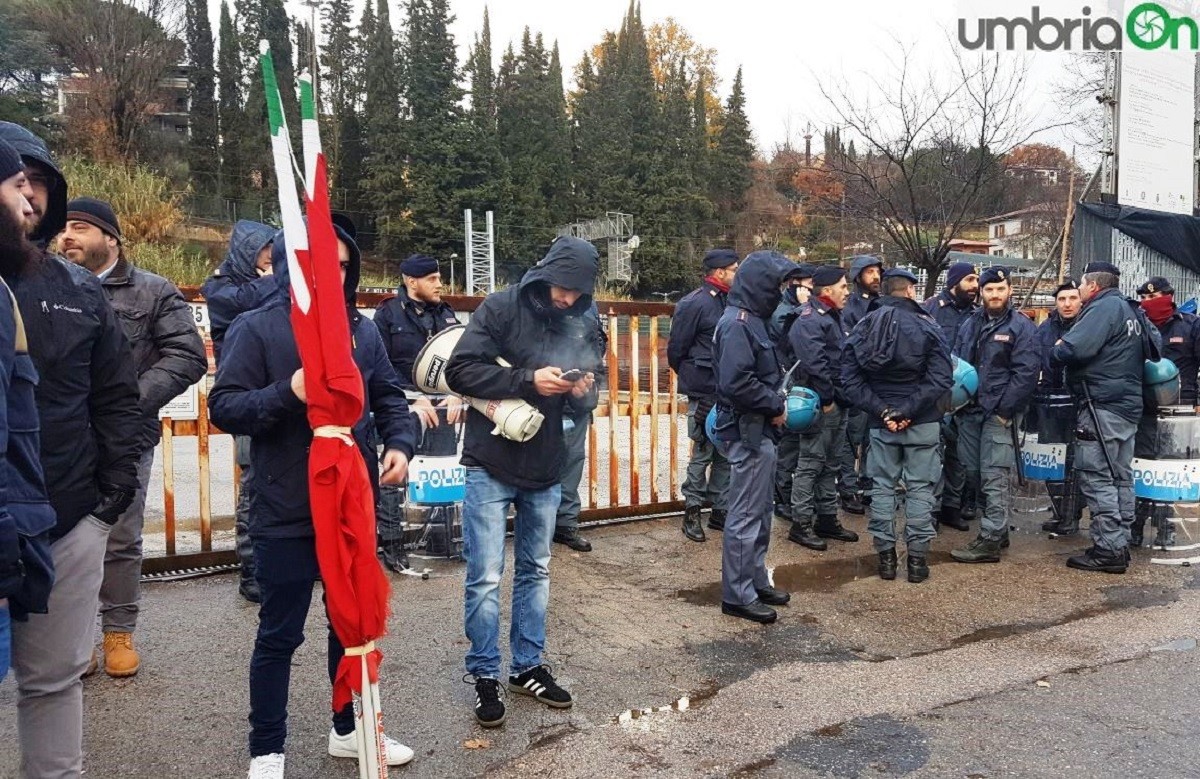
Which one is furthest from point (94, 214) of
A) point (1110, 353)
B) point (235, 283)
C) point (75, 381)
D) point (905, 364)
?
point (1110, 353)

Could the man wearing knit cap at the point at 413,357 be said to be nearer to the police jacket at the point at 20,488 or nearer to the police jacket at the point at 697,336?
the police jacket at the point at 697,336

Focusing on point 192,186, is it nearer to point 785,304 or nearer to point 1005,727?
point 785,304

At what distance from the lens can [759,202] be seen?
53906 millimetres

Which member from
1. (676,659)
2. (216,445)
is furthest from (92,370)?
(216,445)

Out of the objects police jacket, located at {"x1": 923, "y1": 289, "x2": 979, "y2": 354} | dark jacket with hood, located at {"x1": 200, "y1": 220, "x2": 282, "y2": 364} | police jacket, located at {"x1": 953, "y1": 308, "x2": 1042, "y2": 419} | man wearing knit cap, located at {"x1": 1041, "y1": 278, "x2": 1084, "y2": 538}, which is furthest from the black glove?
police jacket, located at {"x1": 923, "y1": 289, "x2": 979, "y2": 354}

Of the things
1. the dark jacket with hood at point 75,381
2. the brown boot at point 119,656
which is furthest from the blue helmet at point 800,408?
the dark jacket with hood at point 75,381

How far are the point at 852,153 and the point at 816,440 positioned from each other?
8266mm

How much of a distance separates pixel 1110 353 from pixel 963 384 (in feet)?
3.52

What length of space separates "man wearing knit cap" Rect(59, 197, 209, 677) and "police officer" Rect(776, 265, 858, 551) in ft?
14.7

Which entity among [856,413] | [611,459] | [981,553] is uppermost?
[856,413]

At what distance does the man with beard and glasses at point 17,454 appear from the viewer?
2082 millimetres

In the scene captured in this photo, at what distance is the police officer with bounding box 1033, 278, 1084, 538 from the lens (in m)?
7.36

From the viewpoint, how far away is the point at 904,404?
6.21 metres

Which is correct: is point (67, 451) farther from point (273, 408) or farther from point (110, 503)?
point (273, 408)
